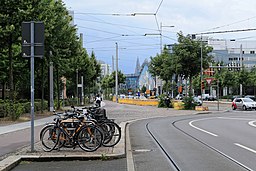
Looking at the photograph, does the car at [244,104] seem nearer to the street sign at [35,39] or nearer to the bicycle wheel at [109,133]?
the bicycle wheel at [109,133]

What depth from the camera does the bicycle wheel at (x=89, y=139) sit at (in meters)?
11.5

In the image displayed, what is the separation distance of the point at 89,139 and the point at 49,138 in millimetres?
1156

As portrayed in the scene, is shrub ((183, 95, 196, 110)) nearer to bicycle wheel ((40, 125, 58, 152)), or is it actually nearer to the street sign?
bicycle wheel ((40, 125, 58, 152))

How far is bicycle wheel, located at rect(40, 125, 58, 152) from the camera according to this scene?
456 inches

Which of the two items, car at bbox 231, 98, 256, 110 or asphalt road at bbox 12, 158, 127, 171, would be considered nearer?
asphalt road at bbox 12, 158, 127, 171

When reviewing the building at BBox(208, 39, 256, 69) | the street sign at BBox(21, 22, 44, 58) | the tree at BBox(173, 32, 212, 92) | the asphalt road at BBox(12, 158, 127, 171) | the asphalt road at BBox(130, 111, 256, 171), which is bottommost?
the asphalt road at BBox(130, 111, 256, 171)

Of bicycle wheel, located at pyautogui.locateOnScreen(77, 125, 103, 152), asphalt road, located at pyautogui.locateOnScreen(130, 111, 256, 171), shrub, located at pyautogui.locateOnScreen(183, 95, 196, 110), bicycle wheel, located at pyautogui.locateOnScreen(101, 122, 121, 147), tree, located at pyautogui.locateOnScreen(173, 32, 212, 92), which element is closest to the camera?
asphalt road, located at pyautogui.locateOnScreen(130, 111, 256, 171)

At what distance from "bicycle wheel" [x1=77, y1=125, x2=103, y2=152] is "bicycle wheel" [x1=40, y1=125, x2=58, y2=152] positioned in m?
0.69

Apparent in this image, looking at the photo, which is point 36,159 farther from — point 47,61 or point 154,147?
point 47,61

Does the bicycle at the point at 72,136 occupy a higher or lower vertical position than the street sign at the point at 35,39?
lower

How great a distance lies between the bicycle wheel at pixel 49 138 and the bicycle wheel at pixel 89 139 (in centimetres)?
69

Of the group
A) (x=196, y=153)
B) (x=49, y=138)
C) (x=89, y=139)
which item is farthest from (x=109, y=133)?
(x=196, y=153)

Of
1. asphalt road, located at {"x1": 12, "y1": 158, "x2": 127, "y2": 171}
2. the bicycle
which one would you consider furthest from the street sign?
asphalt road, located at {"x1": 12, "y1": 158, "x2": 127, "y2": 171}

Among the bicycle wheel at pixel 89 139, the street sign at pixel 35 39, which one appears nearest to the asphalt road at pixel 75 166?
the bicycle wheel at pixel 89 139
